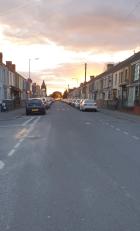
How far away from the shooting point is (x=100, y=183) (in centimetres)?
743

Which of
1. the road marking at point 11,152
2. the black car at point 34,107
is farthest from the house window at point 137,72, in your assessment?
the road marking at point 11,152

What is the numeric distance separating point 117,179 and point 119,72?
172ft

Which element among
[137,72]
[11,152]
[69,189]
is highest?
[137,72]

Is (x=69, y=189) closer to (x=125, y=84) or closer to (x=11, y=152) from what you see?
(x=11, y=152)

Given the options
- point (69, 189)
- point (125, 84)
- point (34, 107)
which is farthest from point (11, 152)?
point (125, 84)

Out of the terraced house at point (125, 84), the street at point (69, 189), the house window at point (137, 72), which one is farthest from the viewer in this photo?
the terraced house at point (125, 84)

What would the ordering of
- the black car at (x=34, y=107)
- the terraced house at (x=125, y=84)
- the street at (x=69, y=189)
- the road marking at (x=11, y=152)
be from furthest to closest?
1. the terraced house at (x=125, y=84)
2. the black car at (x=34, y=107)
3. the road marking at (x=11, y=152)
4. the street at (x=69, y=189)

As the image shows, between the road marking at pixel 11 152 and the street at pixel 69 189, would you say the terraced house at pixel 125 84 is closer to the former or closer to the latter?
the road marking at pixel 11 152

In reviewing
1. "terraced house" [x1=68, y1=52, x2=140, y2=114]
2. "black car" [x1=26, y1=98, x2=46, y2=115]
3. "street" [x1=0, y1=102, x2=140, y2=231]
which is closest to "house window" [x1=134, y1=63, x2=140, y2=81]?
"terraced house" [x1=68, y1=52, x2=140, y2=114]

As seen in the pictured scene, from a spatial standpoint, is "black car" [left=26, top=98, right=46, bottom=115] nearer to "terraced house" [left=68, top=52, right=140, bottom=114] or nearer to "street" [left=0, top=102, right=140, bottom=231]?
"terraced house" [left=68, top=52, right=140, bottom=114]

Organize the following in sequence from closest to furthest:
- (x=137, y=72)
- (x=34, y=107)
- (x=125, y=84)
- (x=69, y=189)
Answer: (x=69, y=189) < (x=34, y=107) < (x=137, y=72) < (x=125, y=84)

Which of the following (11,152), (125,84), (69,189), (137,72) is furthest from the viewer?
(125,84)

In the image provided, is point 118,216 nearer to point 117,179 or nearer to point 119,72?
point 117,179

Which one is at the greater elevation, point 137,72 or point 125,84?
point 137,72
